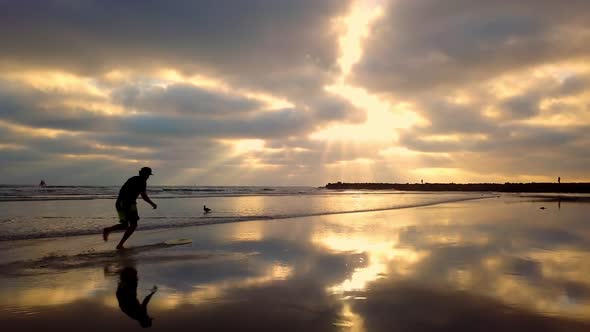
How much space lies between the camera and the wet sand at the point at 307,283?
5.36m

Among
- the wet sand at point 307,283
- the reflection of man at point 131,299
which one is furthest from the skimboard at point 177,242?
the reflection of man at point 131,299

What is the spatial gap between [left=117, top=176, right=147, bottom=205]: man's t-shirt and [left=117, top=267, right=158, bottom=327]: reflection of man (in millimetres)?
3545

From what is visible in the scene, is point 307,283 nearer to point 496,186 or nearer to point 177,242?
point 177,242

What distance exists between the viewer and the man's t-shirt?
11445mm

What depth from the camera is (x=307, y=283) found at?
7.42 meters

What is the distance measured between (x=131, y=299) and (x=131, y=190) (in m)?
5.70

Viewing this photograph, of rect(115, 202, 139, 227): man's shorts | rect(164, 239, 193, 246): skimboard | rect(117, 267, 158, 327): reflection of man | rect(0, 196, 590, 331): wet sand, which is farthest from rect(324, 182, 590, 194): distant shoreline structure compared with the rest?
rect(117, 267, 158, 327): reflection of man

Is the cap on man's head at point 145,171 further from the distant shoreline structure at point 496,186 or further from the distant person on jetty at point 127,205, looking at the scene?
the distant shoreline structure at point 496,186

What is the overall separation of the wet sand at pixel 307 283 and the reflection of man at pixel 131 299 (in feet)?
0.19

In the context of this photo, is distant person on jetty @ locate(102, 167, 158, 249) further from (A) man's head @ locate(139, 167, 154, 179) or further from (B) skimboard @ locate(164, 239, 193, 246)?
(B) skimboard @ locate(164, 239, 193, 246)

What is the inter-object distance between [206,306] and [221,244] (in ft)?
21.8

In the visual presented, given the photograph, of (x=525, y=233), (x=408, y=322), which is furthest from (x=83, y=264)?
(x=525, y=233)

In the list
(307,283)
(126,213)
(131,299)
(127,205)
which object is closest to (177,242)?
(126,213)

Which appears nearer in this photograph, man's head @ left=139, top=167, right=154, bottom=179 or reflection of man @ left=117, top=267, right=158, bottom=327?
reflection of man @ left=117, top=267, right=158, bottom=327
